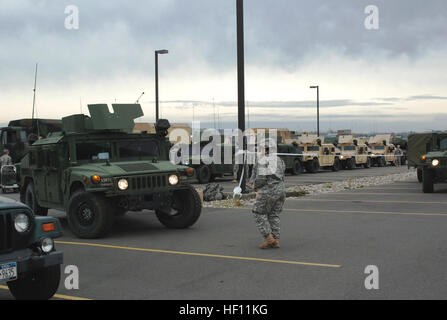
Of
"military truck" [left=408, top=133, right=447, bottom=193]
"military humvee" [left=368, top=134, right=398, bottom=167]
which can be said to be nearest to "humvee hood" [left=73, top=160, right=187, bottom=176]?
"military truck" [left=408, top=133, right=447, bottom=193]

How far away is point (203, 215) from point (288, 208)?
8.21 feet

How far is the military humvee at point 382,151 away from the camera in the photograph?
4309 centimetres

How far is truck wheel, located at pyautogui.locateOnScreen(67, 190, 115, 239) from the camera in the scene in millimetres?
9797

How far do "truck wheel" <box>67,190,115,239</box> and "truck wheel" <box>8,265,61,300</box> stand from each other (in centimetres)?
381

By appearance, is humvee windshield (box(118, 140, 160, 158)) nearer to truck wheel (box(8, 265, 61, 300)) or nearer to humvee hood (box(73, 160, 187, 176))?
humvee hood (box(73, 160, 187, 176))

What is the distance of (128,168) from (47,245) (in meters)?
4.59

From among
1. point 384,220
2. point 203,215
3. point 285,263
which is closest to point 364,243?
point 285,263

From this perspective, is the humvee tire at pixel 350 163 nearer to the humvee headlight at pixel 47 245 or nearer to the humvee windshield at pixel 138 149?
the humvee windshield at pixel 138 149

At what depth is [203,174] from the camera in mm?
25000

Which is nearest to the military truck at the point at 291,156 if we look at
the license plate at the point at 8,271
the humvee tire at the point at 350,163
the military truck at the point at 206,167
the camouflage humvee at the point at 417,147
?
the military truck at the point at 206,167

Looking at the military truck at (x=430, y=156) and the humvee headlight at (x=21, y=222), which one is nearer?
the humvee headlight at (x=21, y=222)

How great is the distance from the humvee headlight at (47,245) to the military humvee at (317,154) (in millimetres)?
28149

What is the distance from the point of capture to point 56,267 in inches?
232

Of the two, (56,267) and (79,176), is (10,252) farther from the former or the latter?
(79,176)
